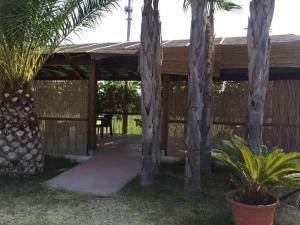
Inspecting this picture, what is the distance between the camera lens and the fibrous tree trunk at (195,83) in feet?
22.0

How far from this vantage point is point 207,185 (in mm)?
7859

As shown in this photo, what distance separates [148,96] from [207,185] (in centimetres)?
224

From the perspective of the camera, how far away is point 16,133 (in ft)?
27.4

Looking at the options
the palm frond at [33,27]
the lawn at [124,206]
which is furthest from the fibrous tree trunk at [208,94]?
the palm frond at [33,27]

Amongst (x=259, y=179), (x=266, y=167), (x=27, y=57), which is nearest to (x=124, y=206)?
(x=259, y=179)

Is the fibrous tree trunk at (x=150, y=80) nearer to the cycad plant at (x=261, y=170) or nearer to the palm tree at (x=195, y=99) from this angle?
the palm tree at (x=195, y=99)

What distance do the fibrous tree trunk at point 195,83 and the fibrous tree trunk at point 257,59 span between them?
0.85 metres

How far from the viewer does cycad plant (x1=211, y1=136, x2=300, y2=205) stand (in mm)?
5199

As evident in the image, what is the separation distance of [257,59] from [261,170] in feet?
7.33

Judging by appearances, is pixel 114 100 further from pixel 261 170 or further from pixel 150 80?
pixel 261 170

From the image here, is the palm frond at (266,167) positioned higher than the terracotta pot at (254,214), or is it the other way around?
the palm frond at (266,167)

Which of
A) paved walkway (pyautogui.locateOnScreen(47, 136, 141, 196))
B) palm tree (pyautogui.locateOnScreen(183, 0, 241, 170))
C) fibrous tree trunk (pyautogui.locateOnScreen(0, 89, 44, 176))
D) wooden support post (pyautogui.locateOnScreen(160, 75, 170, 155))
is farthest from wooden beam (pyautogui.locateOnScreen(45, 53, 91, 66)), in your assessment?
palm tree (pyautogui.locateOnScreen(183, 0, 241, 170))

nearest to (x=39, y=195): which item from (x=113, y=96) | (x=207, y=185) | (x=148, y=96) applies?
(x=148, y=96)

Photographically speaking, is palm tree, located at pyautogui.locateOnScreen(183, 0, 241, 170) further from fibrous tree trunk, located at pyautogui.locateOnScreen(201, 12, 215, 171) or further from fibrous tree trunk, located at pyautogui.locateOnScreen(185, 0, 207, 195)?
fibrous tree trunk, located at pyautogui.locateOnScreen(185, 0, 207, 195)
